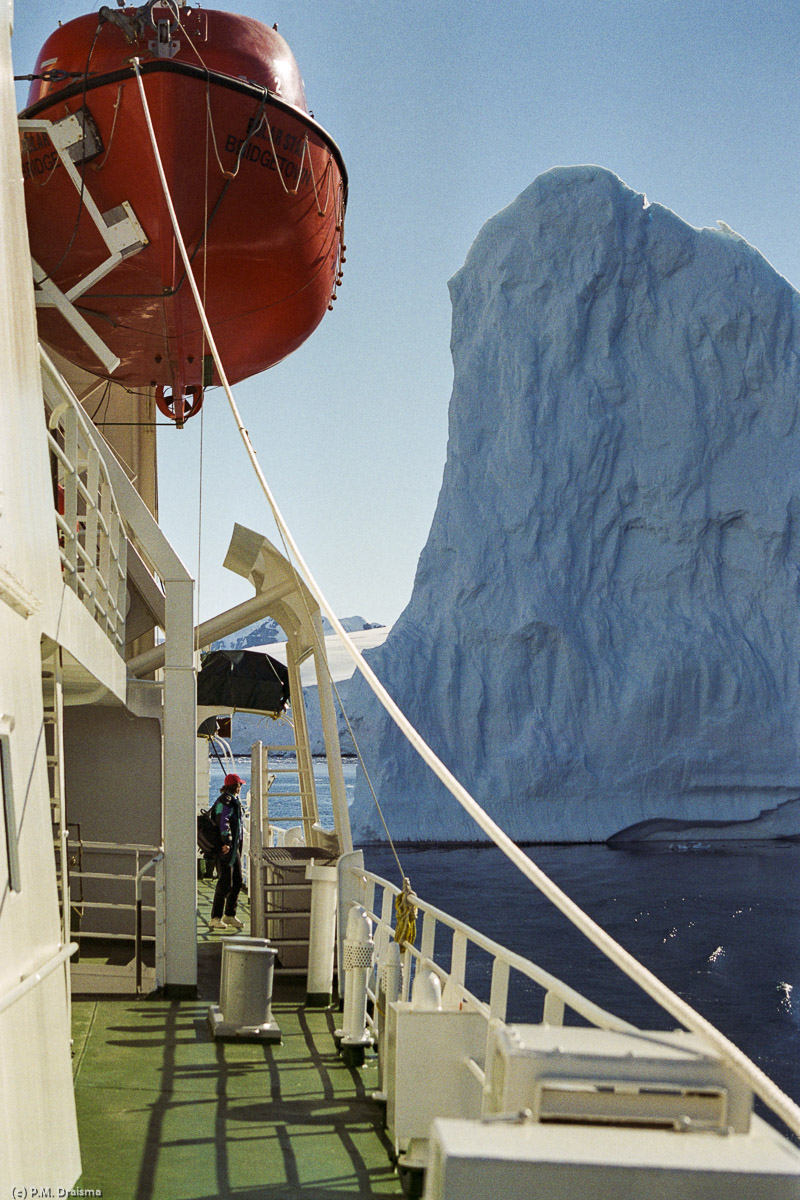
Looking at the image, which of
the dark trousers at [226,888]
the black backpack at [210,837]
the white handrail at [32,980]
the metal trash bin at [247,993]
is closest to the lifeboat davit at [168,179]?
the metal trash bin at [247,993]

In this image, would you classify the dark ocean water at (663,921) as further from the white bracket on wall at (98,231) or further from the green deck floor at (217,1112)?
the white bracket on wall at (98,231)

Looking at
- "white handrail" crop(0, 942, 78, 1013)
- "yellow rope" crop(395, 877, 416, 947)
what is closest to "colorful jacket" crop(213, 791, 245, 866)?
"yellow rope" crop(395, 877, 416, 947)

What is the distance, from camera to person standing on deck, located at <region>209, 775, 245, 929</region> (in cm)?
698

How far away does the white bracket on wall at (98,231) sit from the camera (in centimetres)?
513

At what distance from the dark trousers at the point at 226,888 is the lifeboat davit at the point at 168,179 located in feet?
10.7

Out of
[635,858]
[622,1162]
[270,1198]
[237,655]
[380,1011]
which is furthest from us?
[635,858]

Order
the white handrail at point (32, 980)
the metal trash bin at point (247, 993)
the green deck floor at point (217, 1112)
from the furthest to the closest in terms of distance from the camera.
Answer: the metal trash bin at point (247, 993)
the green deck floor at point (217, 1112)
the white handrail at point (32, 980)

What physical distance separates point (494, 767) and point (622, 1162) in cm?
2438

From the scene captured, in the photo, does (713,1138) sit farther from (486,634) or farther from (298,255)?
(486,634)

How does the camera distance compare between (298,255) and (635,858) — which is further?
(635,858)

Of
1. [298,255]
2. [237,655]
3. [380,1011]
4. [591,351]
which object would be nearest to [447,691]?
[591,351]

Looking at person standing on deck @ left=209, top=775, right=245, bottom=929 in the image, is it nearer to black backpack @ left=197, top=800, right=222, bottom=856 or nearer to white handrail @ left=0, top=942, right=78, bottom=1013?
black backpack @ left=197, top=800, right=222, bottom=856

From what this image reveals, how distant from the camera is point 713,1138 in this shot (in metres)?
1.09

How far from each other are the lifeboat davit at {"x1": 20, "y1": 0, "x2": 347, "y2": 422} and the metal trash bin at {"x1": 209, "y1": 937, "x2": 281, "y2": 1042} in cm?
270
